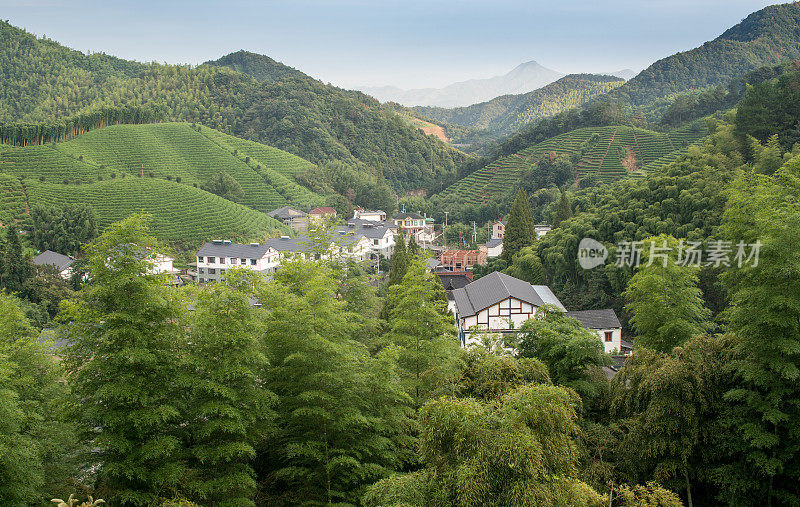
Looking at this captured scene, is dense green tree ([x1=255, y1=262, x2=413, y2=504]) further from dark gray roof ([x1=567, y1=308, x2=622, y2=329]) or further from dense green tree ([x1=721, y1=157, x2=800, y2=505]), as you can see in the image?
dark gray roof ([x1=567, y1=308, x2=622, y2=329])

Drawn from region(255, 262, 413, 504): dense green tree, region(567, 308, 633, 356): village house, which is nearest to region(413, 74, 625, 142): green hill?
region(567, 308, 633, 356): village house

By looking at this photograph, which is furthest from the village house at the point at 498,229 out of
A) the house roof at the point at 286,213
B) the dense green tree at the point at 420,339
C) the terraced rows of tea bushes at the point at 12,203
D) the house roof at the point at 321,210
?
the dense green tree at the point at 420,339

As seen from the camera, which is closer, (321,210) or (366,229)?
(366,229)

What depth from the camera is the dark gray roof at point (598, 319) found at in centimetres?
Result: 2136

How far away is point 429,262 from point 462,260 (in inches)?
290

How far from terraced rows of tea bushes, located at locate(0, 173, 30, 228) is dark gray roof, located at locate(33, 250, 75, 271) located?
586 centimetres

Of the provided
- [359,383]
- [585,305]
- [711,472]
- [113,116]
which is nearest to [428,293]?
[359,383]

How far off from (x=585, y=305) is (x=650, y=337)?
13.4 meters

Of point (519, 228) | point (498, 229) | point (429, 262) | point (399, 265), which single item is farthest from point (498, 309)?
point (498, 229)

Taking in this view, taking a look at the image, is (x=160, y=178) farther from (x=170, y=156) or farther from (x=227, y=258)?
(x=227, y=258)

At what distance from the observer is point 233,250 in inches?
1474

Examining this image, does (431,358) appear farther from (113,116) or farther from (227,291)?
(113,116)

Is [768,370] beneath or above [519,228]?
beneath

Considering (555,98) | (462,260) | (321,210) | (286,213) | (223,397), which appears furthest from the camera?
(555,98)
